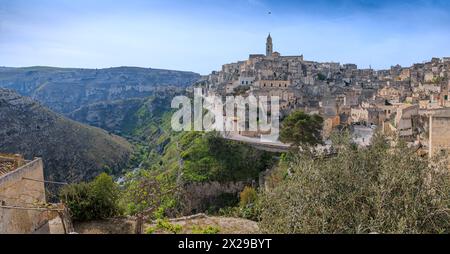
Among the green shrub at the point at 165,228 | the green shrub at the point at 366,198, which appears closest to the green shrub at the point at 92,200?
the green shrub at the point at 165,228

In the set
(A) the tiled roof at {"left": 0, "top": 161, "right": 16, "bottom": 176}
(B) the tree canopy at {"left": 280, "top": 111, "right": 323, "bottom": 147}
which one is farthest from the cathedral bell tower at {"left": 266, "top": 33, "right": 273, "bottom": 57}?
(A) the tiled roof at {"left": 0, "top": 161, "right": 16, "bottom": 176}

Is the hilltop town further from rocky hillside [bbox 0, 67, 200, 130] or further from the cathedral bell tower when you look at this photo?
rocky hillside [bbox 0, 67, 200, 130]

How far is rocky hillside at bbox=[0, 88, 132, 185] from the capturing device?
4434 centimetres

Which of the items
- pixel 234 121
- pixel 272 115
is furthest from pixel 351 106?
pixel 234 121

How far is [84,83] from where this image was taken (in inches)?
6142

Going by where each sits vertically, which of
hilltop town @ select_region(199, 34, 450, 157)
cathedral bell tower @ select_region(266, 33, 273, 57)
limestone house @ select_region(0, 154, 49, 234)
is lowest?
limestone house @ select_region(0, 154, 49, 234)

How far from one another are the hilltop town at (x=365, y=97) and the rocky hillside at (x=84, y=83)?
5946 cm

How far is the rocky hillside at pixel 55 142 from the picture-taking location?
145 ft

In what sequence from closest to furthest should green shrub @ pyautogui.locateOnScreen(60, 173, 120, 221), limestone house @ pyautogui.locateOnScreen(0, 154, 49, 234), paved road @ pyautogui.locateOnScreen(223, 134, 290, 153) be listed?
limestone house @ pyautogui.locateOnScreen(0, 154, 49, 234), green shrub @ pyautogui.locateOnScreen(60, 173, 120, 221), paved road @ pyautogui.locateOnScreen(223, 134, 290, 153)

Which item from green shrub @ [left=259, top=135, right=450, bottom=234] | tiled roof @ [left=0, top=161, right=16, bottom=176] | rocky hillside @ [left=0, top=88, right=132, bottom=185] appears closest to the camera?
green shrub @ [left=259, top=135, right=450, bottom=234]

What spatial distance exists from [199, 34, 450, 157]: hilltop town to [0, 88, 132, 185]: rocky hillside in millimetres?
18965

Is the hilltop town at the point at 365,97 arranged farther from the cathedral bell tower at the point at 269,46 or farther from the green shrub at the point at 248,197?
the cathedral bell tower at the point at 269,46

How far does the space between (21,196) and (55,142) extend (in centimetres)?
4133
